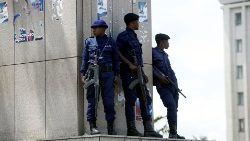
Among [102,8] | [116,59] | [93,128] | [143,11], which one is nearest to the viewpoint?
[93,128]

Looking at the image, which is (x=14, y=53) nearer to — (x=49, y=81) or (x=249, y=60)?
(x=49, y=81)

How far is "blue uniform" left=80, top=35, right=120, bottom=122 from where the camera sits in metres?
11.9

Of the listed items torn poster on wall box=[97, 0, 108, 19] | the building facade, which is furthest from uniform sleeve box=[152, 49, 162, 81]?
the building facade

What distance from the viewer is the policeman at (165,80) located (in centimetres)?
1318

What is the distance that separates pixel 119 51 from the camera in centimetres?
1238

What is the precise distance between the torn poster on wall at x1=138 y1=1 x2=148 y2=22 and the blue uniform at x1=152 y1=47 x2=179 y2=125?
604 mm

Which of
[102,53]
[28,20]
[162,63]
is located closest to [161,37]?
[162,63]

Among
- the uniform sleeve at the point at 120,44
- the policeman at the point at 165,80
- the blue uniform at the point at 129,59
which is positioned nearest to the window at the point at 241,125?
the policeman at the point at 165,80

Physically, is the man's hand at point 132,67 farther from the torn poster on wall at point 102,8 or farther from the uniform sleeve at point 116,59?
the torn poster on wall at point 102,8

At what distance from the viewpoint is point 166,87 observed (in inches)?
523

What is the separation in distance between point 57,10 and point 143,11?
1757mm

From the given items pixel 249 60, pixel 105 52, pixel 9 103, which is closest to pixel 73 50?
pixel 105 52

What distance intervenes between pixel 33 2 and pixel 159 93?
267 cm

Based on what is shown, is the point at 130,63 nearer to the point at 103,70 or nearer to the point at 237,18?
the point at 103,70
